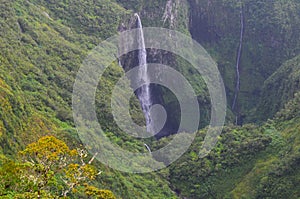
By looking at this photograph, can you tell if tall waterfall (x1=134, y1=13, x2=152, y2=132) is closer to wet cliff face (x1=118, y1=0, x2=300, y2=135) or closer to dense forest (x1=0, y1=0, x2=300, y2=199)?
dense forest (x1=0, y1=0, x2=300, y2=199)

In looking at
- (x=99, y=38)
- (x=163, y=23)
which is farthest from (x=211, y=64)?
(x=99, y=38)

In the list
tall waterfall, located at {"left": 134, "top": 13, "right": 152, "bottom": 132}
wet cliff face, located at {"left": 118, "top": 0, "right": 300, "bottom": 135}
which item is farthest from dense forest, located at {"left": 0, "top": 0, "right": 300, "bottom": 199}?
tall waterfall, located at {"left": 134, "top": 13, "right": 152, "bottom": 132}

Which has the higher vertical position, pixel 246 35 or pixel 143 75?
pixel 246 35

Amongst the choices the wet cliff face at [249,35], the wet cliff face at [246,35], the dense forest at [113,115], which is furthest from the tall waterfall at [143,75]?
the wet cliff face at [249,35]

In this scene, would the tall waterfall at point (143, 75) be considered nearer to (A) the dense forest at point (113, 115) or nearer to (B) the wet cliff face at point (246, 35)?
(A) the dense forest at point (113, 115)

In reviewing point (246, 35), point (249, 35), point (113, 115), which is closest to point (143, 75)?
point (113, 115)

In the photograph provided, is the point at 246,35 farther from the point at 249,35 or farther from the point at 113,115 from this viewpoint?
the point at 113,115

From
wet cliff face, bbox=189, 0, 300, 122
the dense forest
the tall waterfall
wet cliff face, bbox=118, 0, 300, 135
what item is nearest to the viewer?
the dense forest

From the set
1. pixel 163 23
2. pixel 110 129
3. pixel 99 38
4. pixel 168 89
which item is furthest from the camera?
pixel 163 23

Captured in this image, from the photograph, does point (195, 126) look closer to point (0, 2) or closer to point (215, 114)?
point (215, 114)
